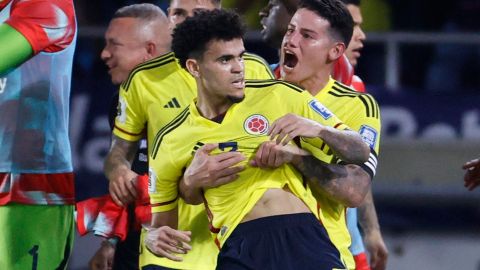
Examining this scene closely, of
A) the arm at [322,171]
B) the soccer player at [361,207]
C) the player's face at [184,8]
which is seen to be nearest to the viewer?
the arm at [322,171]

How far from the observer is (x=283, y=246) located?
15.1 ft

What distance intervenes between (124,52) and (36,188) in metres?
1.31

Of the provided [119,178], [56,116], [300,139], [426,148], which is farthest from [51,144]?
[426,148]

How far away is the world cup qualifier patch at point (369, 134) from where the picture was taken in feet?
15.9

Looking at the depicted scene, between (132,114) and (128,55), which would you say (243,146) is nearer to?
(132,114)

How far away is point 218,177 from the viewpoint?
4.69 m

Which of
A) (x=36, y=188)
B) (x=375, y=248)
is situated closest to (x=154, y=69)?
(x=36, y=188)

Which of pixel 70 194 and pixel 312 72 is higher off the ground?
pixel 312 72

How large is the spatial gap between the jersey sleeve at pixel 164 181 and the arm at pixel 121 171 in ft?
1.19

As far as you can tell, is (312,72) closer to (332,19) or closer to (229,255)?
(332,19)

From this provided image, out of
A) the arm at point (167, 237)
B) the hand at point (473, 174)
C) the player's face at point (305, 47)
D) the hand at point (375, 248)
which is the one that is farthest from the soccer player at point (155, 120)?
the hand at point (375, 248)

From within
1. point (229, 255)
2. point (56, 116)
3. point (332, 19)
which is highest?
point (332, 19)

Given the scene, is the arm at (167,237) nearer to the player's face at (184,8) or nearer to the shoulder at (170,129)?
the shoulder at (170,129)

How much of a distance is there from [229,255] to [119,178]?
0.89m
